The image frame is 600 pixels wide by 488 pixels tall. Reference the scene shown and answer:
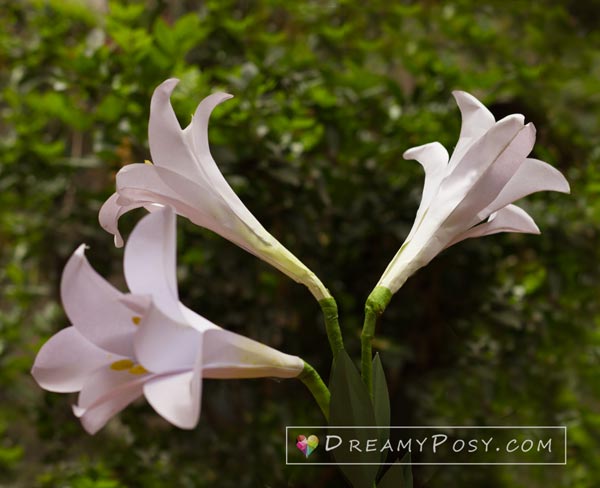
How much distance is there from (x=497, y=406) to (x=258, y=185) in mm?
548

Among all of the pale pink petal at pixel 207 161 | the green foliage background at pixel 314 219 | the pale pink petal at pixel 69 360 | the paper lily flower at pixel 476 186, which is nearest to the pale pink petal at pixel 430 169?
the paper lily flower at pixel 476 186

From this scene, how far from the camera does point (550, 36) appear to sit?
141 cm

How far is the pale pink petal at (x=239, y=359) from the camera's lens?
1.11 feet

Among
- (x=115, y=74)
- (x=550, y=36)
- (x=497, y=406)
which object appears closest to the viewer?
(x=115, y=74)

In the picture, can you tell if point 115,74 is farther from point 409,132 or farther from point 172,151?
point 172,151

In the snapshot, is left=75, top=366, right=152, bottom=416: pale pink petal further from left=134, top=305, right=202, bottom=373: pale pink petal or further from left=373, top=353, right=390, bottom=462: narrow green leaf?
left=373, top=353, right=390, bottom=462: narrow green leaf

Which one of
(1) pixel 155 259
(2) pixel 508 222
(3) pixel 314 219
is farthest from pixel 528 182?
(3) pixel 314 219

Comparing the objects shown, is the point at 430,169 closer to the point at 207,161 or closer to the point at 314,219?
the point at 207,161

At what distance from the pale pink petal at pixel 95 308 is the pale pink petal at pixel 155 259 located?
0.5 inches

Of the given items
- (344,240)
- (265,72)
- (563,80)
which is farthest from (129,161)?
(563,80)

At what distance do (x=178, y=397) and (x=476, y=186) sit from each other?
0.22m

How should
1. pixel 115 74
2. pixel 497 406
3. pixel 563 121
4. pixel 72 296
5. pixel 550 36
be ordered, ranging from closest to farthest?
1. pixel 72 296
2. pixel 115 74
3. pixel 497 406
4. pixel 563 121
5. pixel 550 36

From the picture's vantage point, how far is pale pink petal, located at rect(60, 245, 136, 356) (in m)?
0.33

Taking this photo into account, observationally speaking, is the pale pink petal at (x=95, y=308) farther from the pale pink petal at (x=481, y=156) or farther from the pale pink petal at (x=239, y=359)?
the pale pink petal at (x=481, y=156)
